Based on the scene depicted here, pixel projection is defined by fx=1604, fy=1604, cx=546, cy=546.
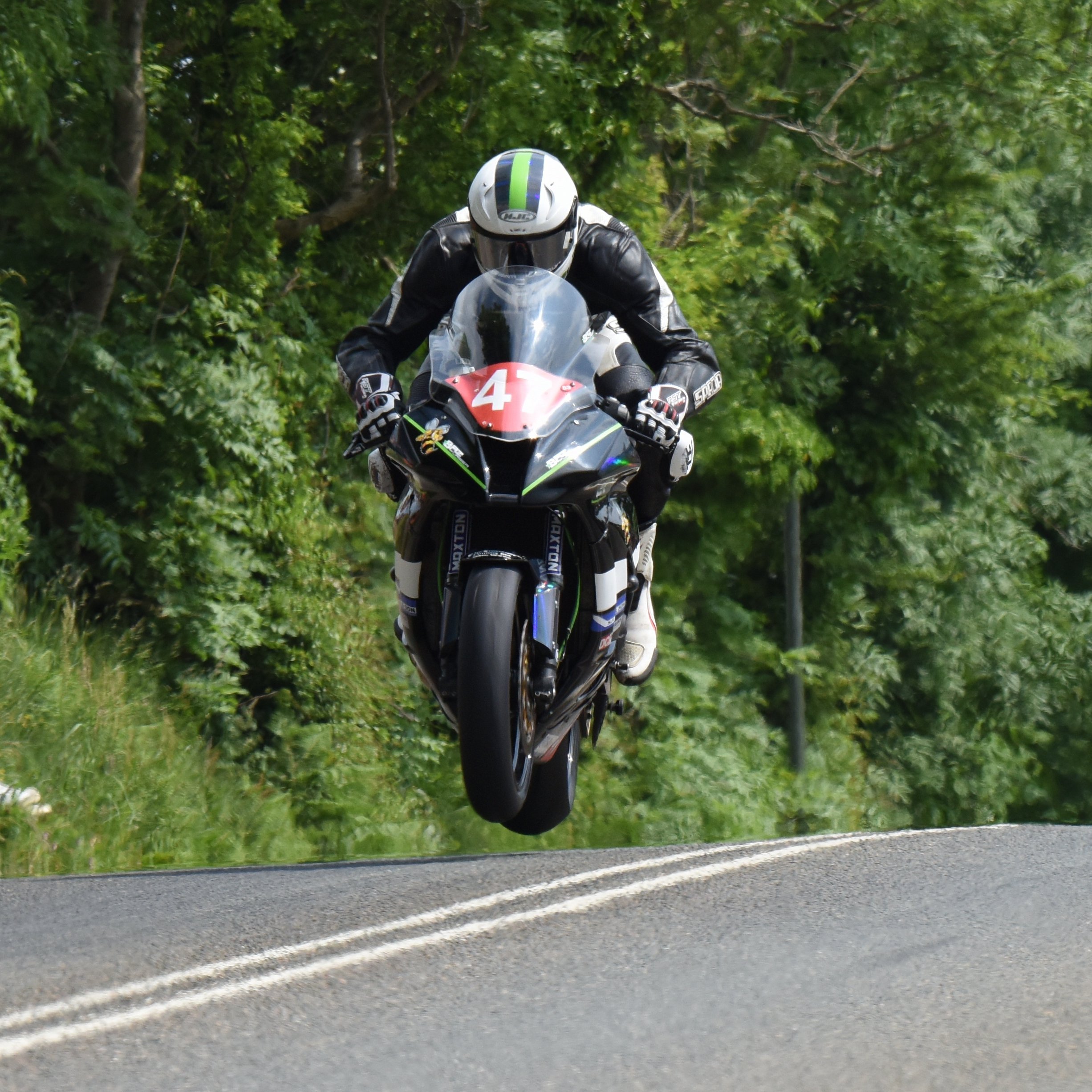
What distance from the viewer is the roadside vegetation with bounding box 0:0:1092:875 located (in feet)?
33.5

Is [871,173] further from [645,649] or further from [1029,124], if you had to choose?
[645,649]

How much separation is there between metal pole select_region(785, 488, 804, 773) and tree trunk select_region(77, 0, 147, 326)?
36.3ft

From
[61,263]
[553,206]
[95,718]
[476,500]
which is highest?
[61,263]

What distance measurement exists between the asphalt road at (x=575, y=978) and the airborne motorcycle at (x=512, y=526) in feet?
1.80

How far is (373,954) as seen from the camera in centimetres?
407

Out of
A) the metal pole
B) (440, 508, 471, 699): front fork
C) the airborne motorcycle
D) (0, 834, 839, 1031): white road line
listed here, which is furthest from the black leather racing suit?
the metal pole

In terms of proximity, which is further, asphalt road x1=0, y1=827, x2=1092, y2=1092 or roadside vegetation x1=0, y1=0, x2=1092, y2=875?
roadside vegetation x1=0, y1=0, x2=1092, y2=875

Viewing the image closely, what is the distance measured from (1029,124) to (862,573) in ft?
21.6

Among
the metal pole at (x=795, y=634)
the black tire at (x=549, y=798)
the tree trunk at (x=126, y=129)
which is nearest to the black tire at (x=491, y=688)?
the black tire at (x=549, y=798)

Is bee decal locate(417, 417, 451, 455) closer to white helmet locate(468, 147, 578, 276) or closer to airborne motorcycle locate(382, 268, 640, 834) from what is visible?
airborne motorcycle locate(382, 268, 640, 834)

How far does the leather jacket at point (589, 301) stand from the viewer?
19.9 feet

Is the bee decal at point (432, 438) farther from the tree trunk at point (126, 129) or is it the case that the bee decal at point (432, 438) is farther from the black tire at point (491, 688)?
the tree trunk at point (126, 129)

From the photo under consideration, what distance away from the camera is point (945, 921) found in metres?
4.47

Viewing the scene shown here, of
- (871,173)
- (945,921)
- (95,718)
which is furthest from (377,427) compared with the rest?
(871,173)
